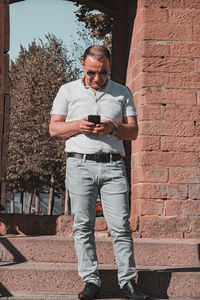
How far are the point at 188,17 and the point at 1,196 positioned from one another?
3.20 m

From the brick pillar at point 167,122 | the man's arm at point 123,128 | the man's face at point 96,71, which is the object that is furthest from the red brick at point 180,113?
the man's face at point 96,71

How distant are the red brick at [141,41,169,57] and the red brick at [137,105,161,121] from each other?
65cm

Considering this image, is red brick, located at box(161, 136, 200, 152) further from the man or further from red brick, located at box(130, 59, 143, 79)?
the man

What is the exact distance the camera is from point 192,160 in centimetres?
624

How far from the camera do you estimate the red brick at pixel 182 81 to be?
6.35m

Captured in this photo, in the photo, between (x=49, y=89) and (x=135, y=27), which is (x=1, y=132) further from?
(x=49, y=89)

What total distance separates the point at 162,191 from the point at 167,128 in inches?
29.8

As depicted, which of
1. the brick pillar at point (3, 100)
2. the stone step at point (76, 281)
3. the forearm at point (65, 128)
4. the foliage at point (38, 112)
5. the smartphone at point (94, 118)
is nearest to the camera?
the smartphone at point (94, 118)

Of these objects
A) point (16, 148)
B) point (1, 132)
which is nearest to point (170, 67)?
point (1, 132)

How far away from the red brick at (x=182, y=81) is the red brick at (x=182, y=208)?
4.58 feet

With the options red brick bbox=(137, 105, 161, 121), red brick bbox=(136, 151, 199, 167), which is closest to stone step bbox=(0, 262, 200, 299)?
red brick bbox=(136, 151, 199, 167)

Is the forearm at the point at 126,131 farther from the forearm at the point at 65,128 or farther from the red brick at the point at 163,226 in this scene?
the red brick at the point at 163,226

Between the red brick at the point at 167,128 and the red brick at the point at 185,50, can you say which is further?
the red brick at the point at 185,50

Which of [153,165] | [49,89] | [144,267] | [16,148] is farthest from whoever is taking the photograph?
[16,148]
